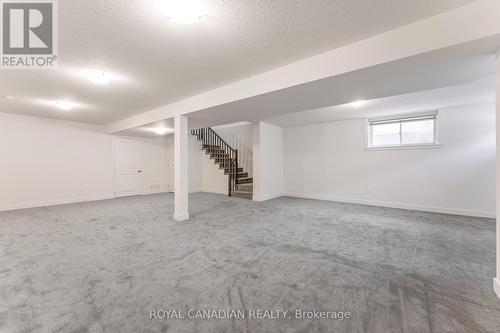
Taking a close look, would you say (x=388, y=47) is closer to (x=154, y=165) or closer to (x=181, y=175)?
(x=181, y=175)

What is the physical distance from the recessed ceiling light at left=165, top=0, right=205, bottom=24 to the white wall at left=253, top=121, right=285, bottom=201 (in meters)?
4.61

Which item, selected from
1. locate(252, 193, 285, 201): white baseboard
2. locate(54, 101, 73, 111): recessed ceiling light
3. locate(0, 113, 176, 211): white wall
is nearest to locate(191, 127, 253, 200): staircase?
locate(252, 193, 285, 201): white baseboard

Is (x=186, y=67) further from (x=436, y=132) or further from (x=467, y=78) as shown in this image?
(x=436, y=132)

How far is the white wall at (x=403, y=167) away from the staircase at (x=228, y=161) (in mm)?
1569

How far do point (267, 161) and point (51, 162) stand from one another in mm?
6405

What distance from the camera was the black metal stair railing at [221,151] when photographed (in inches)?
296

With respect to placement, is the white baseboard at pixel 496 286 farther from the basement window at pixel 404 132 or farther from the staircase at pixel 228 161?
the staircase at pixel 228 161

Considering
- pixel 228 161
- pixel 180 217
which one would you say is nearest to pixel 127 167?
pixel 228 161

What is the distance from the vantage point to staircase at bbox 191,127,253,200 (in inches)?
287

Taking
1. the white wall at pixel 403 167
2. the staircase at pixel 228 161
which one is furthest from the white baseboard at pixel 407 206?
the staircase at pixel 228 161

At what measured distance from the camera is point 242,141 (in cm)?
855

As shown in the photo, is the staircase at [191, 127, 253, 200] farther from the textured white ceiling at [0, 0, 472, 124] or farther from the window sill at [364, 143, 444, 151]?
the textured white ceiling at [0, 0, 472, 124]

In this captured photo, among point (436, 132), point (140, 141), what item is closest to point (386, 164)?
point (436, 132)

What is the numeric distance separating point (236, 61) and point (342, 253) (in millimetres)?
2921
